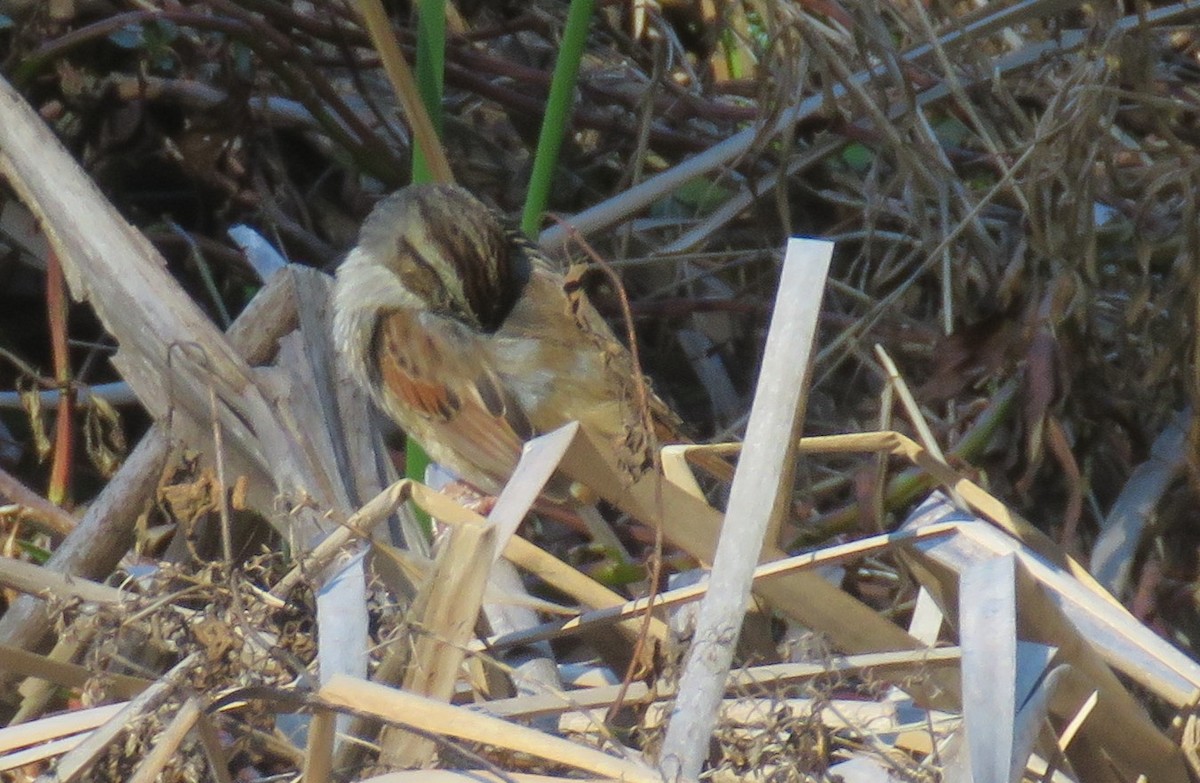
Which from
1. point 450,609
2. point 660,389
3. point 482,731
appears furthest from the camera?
point 660,389

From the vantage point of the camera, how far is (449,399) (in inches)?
129

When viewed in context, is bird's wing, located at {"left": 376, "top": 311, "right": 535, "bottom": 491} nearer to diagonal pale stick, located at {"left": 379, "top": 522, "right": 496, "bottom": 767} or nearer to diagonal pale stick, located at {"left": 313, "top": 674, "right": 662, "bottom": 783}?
diagonal pale stick, located at {"left": 379, "top": 522, "right": 496, "bottom": 767}

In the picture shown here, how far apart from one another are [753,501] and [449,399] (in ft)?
5.48

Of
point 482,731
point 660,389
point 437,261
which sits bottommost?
point 660,389

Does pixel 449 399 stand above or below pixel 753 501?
below

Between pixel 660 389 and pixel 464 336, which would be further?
pixel 660 389

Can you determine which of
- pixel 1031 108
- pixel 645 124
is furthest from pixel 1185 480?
pixel 645 124

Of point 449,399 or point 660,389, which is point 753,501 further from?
point 660,389

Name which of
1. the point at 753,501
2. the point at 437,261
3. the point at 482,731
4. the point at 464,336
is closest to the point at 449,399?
the point at 464,336

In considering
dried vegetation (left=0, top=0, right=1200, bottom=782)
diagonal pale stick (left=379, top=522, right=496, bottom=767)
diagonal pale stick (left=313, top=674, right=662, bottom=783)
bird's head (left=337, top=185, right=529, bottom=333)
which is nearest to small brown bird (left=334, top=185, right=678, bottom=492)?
bird's head (left=337, top=185, right=529, bottom=333)

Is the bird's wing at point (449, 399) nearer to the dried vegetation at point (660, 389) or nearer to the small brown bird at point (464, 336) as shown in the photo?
the small brown bird at point (464, 336)

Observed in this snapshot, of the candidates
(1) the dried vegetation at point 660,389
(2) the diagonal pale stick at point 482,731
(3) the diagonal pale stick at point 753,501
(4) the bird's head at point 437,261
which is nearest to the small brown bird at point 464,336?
(4) the bird's head at point 437,261

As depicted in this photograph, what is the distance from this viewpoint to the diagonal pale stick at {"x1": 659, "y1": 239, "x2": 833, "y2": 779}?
1.51m

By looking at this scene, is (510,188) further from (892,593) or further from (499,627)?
(499,627)
